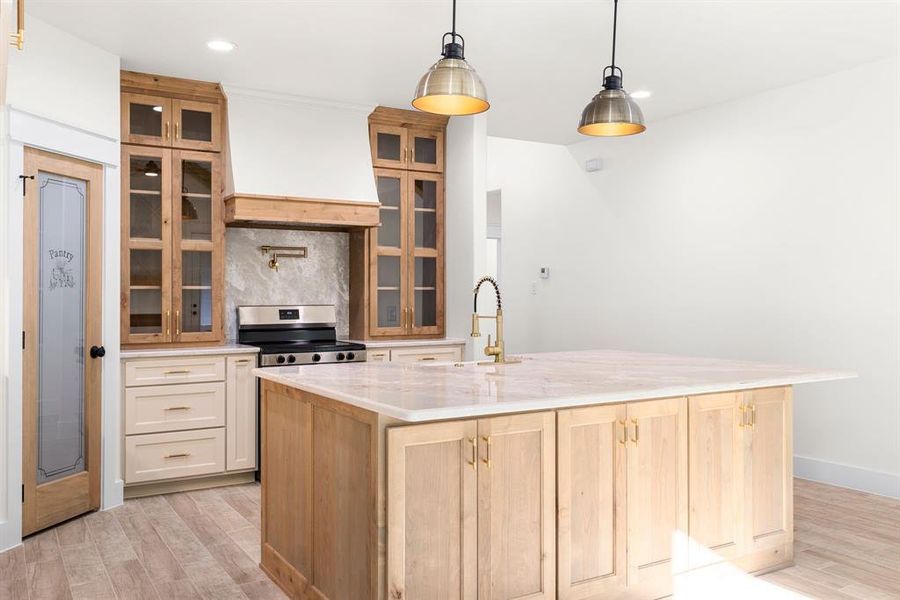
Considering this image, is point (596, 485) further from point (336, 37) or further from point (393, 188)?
point (393, 188)

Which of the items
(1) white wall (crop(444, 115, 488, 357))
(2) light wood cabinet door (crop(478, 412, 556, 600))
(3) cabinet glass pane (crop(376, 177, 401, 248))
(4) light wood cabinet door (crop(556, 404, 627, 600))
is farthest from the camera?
(3) cabinet glass pane (crop(376, 177, 401, 248))

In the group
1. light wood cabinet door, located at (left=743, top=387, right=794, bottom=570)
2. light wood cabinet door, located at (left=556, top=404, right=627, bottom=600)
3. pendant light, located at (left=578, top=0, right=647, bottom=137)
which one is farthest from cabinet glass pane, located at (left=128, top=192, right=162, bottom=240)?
light wood cabinet door, located at (left=743, top=387, right=794, bottom=570)

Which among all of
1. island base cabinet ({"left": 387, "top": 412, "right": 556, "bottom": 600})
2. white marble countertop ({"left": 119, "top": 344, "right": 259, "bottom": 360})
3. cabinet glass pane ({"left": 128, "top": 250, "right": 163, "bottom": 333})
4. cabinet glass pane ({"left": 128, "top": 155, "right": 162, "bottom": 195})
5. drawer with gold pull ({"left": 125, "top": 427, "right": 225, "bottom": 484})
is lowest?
drawer with gold pull ({"left": 125, "top": 427, "right": 225, "bottom": 484})

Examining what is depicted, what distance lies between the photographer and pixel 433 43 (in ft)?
13.3

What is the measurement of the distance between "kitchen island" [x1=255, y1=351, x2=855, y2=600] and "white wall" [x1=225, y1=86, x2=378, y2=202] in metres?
2.13

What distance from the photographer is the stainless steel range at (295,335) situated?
15.8ft

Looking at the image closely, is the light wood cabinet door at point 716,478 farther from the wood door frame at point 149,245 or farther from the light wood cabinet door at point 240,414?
the wood door frame at point 149,245

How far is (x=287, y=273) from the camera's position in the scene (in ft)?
17.9

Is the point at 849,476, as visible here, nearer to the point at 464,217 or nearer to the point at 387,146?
the point at 464,217

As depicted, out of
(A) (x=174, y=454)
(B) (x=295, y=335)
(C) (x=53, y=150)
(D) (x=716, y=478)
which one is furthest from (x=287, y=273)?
(D) (x=716, y=478)

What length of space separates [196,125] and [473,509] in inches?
139

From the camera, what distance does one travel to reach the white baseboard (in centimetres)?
431

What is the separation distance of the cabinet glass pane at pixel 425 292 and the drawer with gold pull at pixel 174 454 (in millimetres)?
1779

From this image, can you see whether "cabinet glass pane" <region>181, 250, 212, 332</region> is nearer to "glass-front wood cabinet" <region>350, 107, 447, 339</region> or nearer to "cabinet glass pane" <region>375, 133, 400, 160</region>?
"glass-front wood cabinet" <region>350, 107, 447, 339</region>
